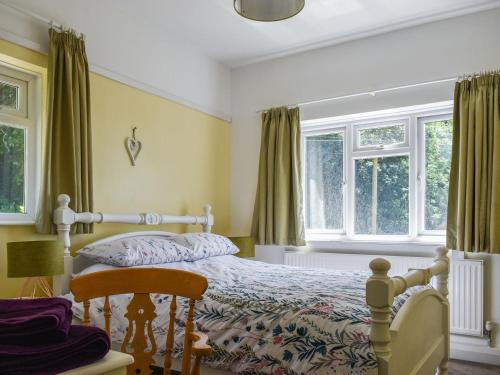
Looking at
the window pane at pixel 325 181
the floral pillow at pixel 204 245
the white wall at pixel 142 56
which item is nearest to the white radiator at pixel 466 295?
the window pane at pixel 325 181

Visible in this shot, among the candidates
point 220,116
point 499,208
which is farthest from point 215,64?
point 499,208

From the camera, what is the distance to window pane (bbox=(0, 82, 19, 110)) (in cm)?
276

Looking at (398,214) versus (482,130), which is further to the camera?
(398,214)

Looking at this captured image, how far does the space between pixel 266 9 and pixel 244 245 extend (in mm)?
2242

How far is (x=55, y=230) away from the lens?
2752 mm

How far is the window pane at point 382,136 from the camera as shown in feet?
12.9

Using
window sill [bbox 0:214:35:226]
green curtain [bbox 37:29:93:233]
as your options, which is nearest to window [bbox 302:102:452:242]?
green curtain [bbox 37:29:93:233]

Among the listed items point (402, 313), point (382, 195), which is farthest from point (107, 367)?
point (382, 195)

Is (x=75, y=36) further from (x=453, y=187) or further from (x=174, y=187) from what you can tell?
(x=453, y=187)

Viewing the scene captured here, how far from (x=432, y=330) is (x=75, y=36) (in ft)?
9.43

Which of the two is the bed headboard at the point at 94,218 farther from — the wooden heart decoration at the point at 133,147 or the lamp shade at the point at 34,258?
the wooden heart decoration at the point at 133,147

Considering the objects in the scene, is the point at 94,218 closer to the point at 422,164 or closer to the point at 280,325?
the point at 280,325

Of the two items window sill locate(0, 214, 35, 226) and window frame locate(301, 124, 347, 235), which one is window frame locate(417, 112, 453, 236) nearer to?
window frame locate(301, 124, 347, 235)

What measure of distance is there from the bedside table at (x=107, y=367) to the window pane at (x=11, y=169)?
2.28m
